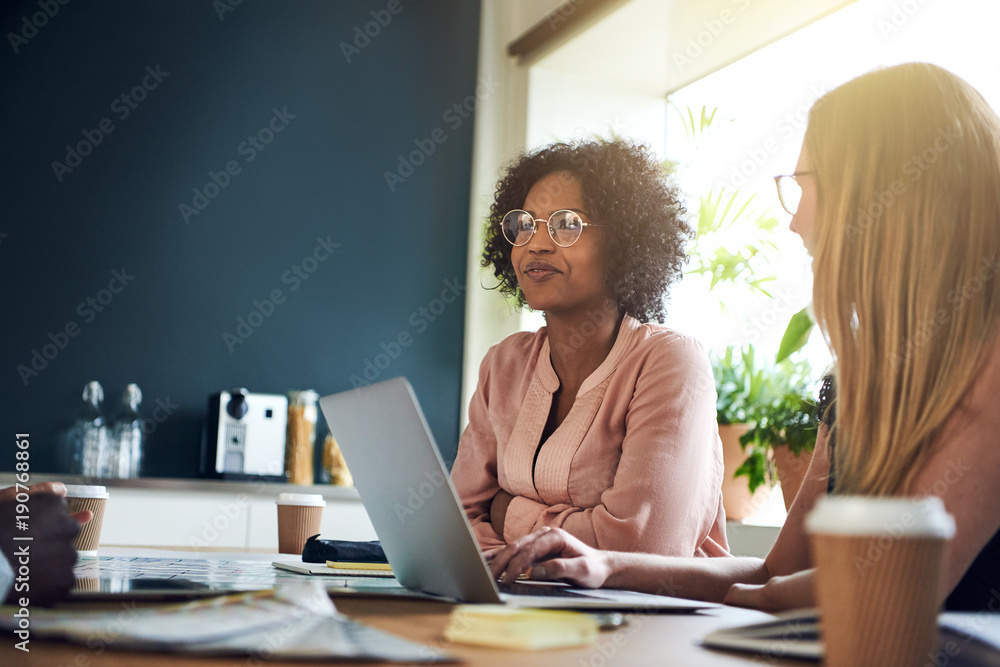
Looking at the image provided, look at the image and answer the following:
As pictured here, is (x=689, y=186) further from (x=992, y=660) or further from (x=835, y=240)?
(x=992, y=660)

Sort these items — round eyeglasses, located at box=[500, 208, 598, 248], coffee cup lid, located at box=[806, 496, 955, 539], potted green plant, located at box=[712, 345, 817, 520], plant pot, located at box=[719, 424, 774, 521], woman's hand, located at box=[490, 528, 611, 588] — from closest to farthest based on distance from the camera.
→ coffee cup lid, located at box=[806, 496, 955, 539]
woman's hand, located at box=[490, 528, 611, 588]
round eyeglasses, located at box=[500, 208, 598, 248]
potted green plant, located at box=[712, 345, 817, 520]
plant pot, located at box=[719, 424, 774, 521]

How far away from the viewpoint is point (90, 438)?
3.04m

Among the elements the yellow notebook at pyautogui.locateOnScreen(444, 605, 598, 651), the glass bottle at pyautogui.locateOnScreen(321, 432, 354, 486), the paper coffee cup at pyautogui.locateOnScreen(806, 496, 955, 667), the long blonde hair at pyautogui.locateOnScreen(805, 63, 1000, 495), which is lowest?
the glass bottle at pyautogui.locateOnScreen(321, 432, 354, 486)

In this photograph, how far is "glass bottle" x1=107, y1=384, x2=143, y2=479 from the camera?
10.0 ft

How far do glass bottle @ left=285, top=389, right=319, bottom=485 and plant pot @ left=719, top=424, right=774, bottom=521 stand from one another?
1469 millimetres

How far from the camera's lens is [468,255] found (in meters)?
3.80

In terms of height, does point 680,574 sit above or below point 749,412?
below

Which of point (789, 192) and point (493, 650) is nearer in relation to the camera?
point (493, 650)

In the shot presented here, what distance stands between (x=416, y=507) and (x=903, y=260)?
0.61 meters

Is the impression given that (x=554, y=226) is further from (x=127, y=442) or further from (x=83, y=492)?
(x=127, y=442)

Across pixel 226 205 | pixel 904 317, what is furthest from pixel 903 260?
pixel 226 205

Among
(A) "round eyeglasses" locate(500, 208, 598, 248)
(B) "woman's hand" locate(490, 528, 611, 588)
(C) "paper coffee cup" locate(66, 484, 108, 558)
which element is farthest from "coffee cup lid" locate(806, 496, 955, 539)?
(A) "round eyeglasses" locate(500, 208, 598, 248)

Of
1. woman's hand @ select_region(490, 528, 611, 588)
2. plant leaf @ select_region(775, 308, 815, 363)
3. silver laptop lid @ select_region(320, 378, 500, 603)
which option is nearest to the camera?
silver laptop lid @ select_region(320, 378, 500, 603)

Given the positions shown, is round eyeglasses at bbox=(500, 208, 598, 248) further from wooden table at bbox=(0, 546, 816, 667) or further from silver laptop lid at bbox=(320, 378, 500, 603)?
wooden table at bbox=(0, 546, 816, 667)
